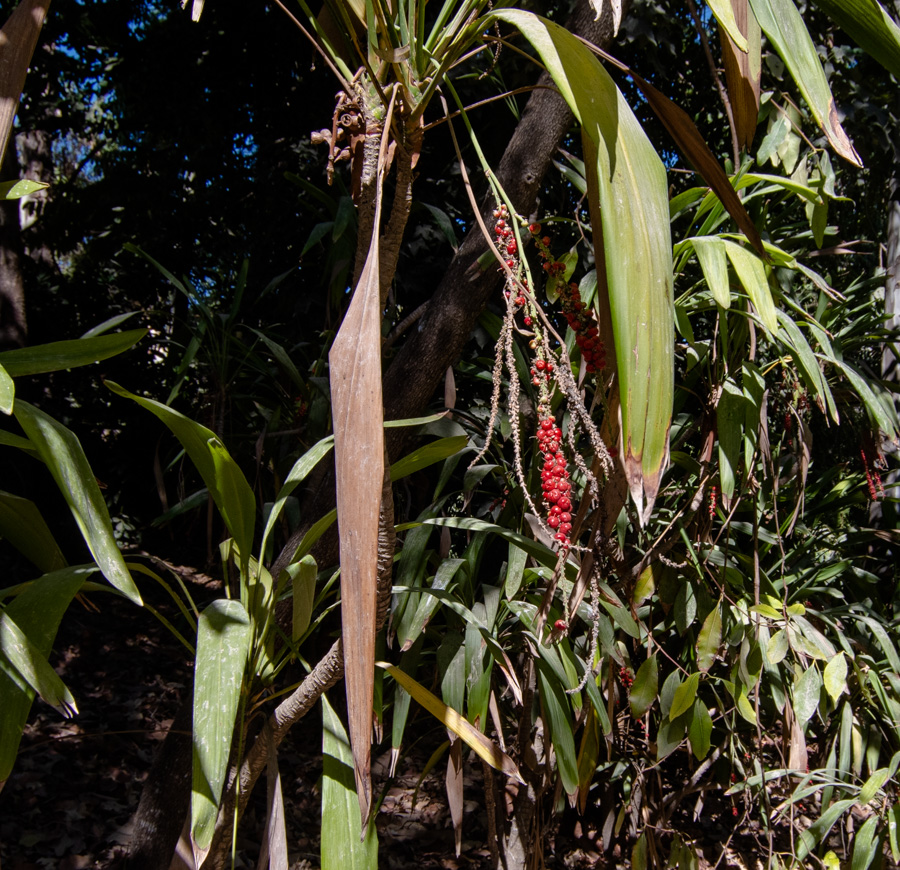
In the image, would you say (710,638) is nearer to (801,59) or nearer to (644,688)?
(644,688)

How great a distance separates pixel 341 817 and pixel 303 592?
202mm

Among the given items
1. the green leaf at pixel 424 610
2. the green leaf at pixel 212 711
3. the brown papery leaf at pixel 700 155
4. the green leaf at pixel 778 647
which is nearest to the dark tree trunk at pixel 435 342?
the green leaf at pixel 424 610

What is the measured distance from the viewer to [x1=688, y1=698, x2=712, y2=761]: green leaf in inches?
47.1

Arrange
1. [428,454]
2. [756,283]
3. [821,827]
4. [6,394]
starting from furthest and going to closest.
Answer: [821,827], [756,283], [428,454], [6,394]

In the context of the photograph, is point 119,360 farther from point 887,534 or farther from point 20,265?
point 887,534

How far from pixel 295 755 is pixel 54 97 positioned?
2268mm

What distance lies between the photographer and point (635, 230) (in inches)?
14.5

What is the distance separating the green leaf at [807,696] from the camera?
48.4 inches

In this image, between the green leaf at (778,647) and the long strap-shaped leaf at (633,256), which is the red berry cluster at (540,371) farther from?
the green leaf at (778,647)

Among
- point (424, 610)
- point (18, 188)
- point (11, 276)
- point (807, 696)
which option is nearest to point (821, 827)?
point (807, 696)

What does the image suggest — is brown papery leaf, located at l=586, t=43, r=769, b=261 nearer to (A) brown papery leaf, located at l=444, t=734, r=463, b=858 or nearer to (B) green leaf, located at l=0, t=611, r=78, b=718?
(B) green leaf, located at l=0, t=611, r=78, b=718

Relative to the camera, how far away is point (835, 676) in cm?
121

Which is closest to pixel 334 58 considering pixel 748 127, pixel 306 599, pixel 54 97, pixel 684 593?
pixel 748 127

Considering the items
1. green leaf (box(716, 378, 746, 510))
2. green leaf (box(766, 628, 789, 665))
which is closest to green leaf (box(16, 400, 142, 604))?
green leaf (box(716, 378, 746, 510))
